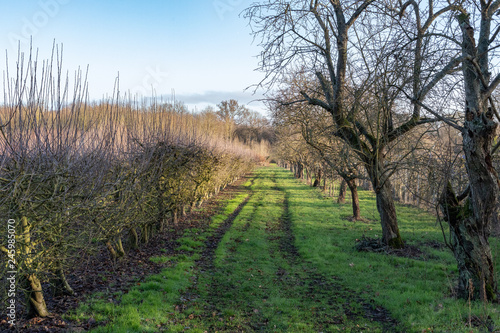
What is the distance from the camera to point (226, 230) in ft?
47.2

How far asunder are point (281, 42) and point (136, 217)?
20.5 feet

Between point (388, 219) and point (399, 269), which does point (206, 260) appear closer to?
point (399, 269)

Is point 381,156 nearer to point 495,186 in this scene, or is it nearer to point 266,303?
point 495,186

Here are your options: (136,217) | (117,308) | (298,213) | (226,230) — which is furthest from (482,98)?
(298,213)

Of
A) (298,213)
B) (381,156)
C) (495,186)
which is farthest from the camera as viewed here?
(298,213)

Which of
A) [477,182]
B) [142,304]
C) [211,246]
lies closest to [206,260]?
[211,246]

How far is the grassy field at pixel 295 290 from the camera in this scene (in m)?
5.74

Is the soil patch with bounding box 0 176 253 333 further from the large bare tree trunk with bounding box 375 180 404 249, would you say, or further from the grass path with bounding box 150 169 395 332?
the large bare tree trunk with bounding box 375 180 404 249

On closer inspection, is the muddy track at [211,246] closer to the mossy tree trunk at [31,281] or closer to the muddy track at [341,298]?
the muddy track at [341,298]

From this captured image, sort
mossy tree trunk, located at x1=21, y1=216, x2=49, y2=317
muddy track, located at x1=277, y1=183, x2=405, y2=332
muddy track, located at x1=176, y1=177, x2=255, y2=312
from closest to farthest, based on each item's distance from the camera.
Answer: mossy tree trunk, located at x1=21, y1=216, x2=49, y2=317 < muddy track, located at x1=277, y1=183, x2=405, y2=332 < muddy track, located at x1=176, y1=177, x2=255, y2=312

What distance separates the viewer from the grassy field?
5742 mm

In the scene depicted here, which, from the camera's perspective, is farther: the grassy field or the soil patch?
the grassy field

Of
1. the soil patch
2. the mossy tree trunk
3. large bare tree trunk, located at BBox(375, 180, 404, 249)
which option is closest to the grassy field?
the soil patch

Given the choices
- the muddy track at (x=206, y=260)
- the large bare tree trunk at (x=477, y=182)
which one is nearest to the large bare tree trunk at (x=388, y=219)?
the large bare tree trunk at (x=477, y=182)
